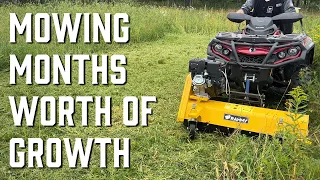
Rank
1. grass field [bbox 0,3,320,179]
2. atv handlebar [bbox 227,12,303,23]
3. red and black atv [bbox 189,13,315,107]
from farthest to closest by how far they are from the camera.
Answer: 1. atv handlebar [bbox 227,12,303,23]
2. red and black atv [bbox 189,13,315,107]
3. grass field [bbox 0,3,320,179]

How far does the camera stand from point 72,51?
22.6 feet

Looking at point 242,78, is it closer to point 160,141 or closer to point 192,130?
point 192,130

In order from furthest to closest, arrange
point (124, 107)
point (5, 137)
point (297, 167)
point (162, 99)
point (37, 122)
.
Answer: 1. point (162, 99)
2. point (124, 107)
3. point (37, 122)
4. point (5, 137)
5. point (297, 167)

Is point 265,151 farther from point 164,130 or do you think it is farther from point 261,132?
point 164,130

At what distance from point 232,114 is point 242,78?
0.41m

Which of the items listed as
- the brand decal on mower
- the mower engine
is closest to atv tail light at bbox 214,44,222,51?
the mower engine

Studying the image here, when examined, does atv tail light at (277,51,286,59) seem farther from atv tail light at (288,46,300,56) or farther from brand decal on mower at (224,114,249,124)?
brand decal on mower at (224,114,249,124)

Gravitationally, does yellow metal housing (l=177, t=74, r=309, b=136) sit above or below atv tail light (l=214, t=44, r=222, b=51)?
below

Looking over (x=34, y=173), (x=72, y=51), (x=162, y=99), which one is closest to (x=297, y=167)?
(x=34, y=173)

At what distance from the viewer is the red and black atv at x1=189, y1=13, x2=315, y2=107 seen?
3.20 m

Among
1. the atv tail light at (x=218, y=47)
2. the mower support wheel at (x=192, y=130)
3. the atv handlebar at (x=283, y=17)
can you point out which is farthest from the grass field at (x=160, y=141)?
the atv tail light at (x=218, y=47)

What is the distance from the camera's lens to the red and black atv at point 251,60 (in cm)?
320

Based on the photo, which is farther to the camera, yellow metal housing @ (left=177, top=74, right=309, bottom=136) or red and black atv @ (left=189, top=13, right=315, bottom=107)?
red and black atv @ (left=189, top=13, right=315, bottom=107)

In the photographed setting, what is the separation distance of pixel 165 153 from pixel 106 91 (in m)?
1.83
